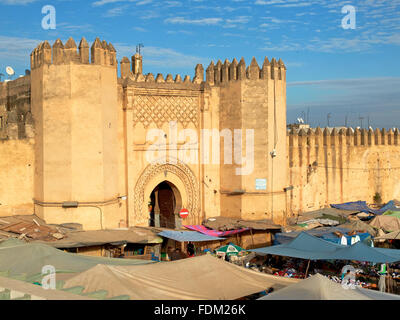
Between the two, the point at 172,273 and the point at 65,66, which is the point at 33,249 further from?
the point at 65,66

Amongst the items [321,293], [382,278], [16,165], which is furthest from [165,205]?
[321,293]

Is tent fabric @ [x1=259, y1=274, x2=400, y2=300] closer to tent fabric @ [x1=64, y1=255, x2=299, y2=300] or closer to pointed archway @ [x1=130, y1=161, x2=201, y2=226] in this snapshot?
tent fabric @ [x1=64, y1=255, x2=299, y2=300]

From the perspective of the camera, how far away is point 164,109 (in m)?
15.4

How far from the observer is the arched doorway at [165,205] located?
16.2 m

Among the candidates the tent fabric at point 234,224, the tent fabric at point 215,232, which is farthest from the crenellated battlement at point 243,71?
the tent fabric at point 215,232

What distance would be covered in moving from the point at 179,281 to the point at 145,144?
7.29 metres

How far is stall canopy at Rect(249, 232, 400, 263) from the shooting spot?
10.6 m

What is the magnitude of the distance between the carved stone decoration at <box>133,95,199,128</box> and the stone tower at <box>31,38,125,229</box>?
5.36ft

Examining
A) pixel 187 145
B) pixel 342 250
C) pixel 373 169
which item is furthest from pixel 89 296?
pixel 373 169

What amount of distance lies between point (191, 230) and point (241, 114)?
3892mm

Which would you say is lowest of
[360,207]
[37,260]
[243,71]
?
[360,207]

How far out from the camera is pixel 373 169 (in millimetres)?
21203

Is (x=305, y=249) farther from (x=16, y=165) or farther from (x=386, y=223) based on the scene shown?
(x=16, y=165)

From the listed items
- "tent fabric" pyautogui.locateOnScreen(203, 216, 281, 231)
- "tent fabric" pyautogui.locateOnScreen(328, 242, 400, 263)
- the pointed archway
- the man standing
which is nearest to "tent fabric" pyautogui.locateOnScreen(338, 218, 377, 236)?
"tent fabric" pyautogui.locateOnScreen(203, 216, 281, 231)
